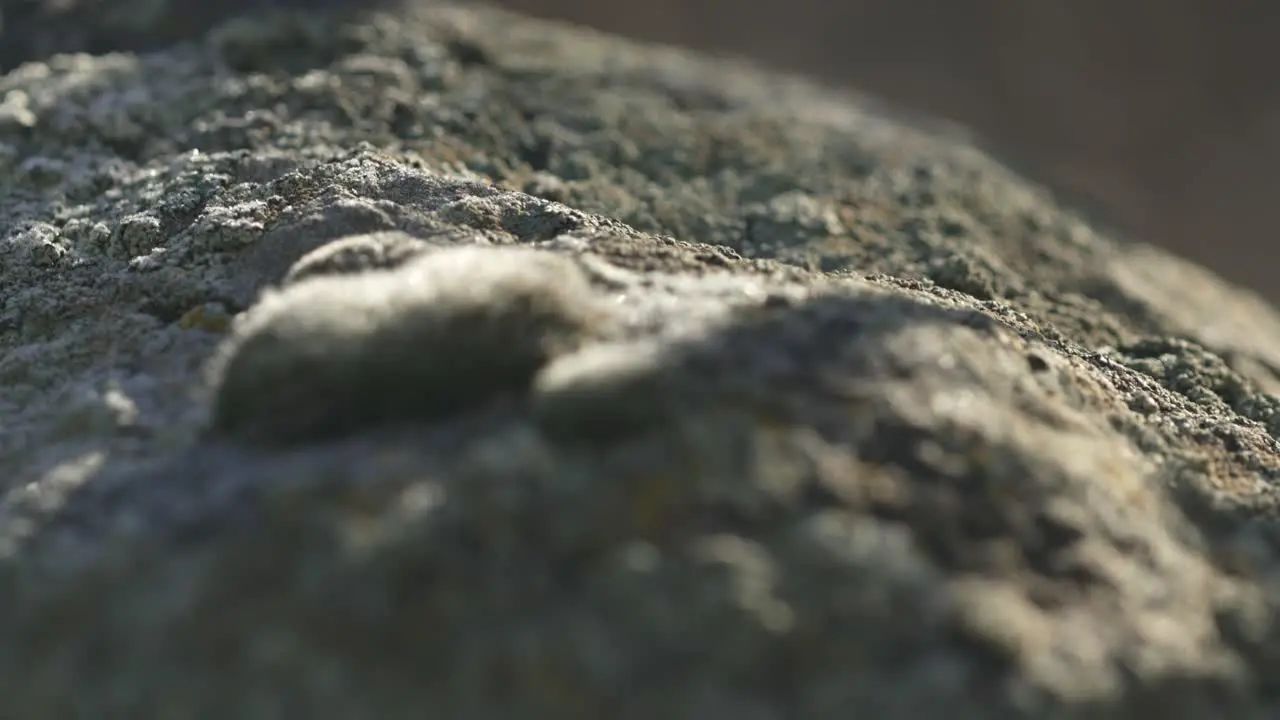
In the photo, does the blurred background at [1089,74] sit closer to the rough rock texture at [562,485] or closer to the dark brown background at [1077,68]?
the dark brown background at [1077,68]

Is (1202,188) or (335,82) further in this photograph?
(1202,188)

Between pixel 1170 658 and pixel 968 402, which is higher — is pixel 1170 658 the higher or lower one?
the lower one

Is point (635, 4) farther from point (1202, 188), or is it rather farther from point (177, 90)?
point (177, 90)

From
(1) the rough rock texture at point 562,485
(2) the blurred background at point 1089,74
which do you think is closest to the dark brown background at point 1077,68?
(2) the blurred background at point 1089,74

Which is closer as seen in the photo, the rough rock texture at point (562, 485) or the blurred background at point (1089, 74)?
the rough rock texture at point (562, 485)

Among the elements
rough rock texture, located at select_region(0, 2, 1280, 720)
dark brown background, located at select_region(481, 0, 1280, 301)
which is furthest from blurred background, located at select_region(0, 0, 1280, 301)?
rough rock texture, located at select_region(0, 2, 1280, 720)

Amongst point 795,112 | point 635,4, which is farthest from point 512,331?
point 635,4

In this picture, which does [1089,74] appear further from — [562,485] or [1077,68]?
[562,485]

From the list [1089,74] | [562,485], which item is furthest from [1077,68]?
[562,485]
